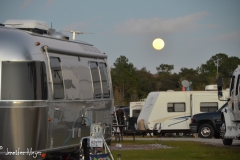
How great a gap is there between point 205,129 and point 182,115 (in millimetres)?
3343

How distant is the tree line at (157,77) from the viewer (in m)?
63.9

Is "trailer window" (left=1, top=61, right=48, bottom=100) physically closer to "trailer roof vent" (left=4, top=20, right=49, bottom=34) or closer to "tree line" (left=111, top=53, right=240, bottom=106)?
"trailer roof vent" (left=4, top=20, right=49, bottom=34)

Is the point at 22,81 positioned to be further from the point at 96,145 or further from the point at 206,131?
the point at 206,131

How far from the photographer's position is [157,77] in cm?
8375

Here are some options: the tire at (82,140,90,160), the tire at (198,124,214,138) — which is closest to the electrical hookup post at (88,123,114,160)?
the tire at (82,140,90,160)

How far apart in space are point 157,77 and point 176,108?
49172 millimetres

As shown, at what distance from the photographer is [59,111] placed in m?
12.3

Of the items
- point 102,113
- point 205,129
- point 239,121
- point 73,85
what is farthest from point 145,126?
point 73,85

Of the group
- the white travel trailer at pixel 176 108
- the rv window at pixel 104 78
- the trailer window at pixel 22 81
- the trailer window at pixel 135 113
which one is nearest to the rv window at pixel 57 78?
the trailer window at pixel 22 81

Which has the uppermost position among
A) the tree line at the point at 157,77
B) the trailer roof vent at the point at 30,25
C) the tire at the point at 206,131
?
the tree line at the point at 157,77

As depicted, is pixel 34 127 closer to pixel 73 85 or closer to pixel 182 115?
pixel 73 85

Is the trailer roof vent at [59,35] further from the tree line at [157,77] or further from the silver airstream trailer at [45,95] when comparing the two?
the tree line at [157,77]

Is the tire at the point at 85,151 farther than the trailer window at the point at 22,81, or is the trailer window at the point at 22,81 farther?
the tire at the point at 85,151

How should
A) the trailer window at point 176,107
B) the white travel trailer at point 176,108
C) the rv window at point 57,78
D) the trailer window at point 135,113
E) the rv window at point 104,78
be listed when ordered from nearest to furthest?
the rv window at point 57,78
the rv window at point 104,78
the white travel trailer at point 176,108
the trailer window at point 176,107
the trailer window at point 135,113
